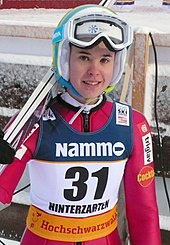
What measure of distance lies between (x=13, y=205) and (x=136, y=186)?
151 cm

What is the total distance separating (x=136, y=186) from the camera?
199cm

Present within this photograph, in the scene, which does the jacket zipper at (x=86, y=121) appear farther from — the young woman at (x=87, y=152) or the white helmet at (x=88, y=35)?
the white helmet at (x=88, y=35)

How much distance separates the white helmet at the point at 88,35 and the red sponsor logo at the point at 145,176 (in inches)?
13.8

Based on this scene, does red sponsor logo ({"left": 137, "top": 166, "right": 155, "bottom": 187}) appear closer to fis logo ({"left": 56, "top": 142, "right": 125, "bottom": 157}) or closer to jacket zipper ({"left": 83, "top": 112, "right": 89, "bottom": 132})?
fis logo ({"left": 56, "top": 142, "right": 125, "bottom": 157})

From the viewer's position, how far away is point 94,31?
1771 millimetres

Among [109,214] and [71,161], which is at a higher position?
[71,161]

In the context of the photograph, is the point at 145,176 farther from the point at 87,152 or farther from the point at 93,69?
the point at 93,69

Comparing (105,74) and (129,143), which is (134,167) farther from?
→ (105,74)

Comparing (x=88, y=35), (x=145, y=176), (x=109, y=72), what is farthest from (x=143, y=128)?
(x=88, y=35)

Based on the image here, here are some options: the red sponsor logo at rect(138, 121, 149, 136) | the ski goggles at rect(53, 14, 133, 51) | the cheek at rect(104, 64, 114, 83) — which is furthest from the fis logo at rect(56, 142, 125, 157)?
the ski goggles at rect(53, 14, 133, 51)

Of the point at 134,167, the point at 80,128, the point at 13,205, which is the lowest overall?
the point at 13,205

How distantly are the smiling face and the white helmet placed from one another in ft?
0.07

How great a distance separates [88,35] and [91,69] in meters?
0.11

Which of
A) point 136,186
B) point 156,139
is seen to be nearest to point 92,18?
point 136,186
